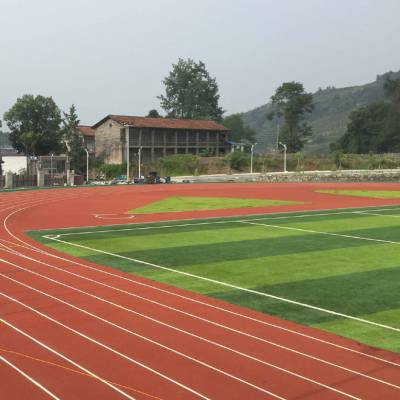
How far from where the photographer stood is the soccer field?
13.6m

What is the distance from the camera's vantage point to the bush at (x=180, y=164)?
92.4 metres

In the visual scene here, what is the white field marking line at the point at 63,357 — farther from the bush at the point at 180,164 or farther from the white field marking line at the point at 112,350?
the bush at the point at 180,164

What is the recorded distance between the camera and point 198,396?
873cm

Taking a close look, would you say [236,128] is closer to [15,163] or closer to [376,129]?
[376,129]

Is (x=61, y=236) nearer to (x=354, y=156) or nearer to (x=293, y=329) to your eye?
(x=293, y=329)

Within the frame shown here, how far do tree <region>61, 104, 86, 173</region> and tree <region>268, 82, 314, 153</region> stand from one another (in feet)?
154

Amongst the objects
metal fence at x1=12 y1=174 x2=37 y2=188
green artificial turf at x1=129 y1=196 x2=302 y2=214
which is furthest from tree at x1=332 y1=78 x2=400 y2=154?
green artificial turf at x1=129 y1=196 x2=302 y2=214

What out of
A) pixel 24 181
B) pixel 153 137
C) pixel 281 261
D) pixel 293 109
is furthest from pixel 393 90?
pixel 281 261

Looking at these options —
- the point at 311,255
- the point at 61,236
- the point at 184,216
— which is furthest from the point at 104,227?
the point at 311,255

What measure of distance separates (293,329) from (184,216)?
22.3 metres

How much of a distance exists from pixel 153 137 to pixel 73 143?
1588 cm

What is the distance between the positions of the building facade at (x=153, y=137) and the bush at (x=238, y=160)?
6.13 metres

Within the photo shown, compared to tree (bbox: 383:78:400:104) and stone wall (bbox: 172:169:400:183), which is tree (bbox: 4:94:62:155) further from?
tree (bbox: 383:78:400:104)

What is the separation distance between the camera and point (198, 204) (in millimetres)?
42594
